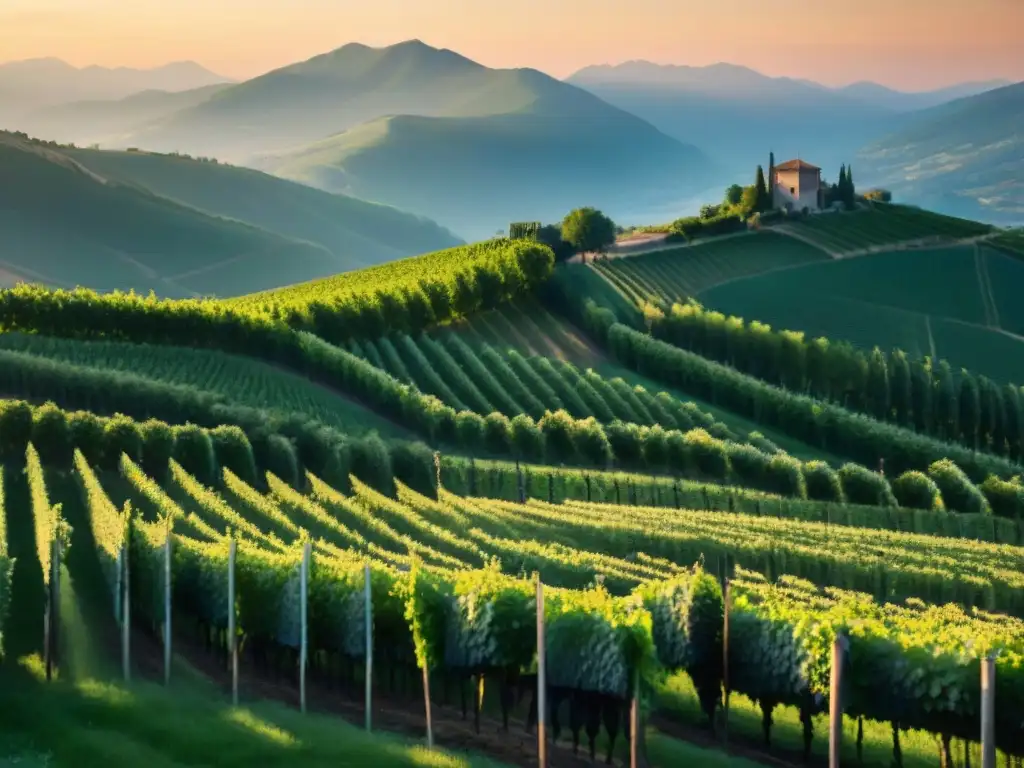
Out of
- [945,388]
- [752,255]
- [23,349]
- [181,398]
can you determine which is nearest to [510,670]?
[181,398]

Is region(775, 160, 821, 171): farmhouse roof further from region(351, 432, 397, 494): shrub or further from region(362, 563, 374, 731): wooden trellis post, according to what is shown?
region(362, 563, 374, 731): wooden trellis post

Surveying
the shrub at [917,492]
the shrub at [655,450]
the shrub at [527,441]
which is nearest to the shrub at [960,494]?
the shrub at [917,492]

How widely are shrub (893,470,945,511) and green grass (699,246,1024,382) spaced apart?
135 ft

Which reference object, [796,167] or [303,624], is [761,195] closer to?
[796,167]

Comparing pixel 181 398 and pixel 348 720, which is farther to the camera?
pixel 181 398

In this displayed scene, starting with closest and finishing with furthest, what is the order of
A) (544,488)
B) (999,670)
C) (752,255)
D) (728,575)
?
(999,670), (728,575), (544,488), (752,255)

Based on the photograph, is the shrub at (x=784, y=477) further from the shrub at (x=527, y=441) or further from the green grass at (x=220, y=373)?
the green grass at (x=220, y=373)

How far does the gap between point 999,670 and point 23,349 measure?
54.5 m

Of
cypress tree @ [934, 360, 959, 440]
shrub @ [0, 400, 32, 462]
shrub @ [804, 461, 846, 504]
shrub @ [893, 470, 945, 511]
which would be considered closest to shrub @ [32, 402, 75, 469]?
shrub @ [0, 400, 32, 462]

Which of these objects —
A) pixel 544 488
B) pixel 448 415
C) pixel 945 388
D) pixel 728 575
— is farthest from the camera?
pixel 945 388

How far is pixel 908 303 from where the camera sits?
110 metres

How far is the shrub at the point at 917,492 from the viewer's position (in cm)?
5584

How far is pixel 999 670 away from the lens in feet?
71.6

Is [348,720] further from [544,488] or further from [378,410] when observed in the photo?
[378,410]
